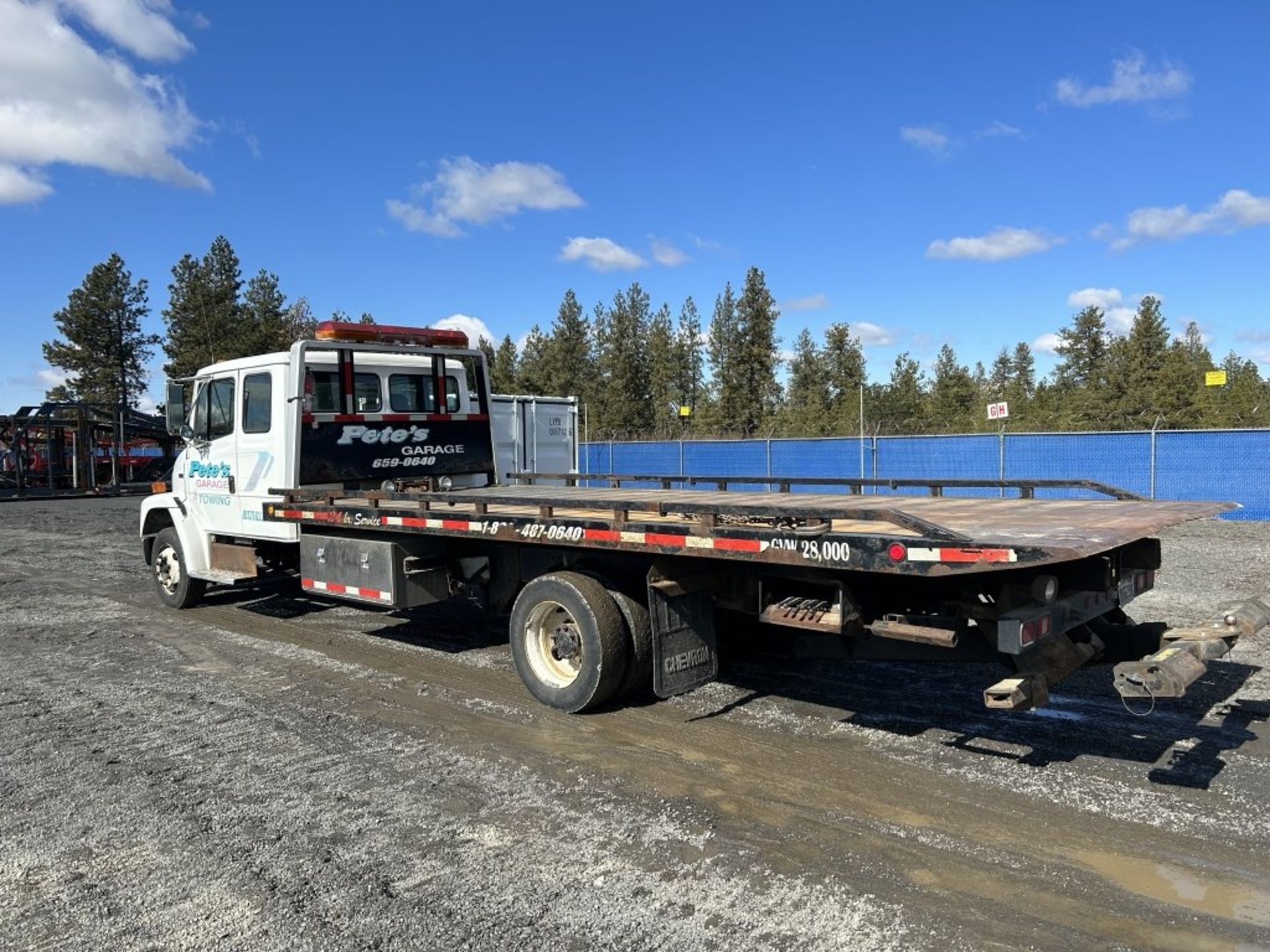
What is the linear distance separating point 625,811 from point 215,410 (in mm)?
6618

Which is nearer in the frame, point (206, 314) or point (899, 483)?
point (899, 483)

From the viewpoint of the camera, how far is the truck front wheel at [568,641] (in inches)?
228

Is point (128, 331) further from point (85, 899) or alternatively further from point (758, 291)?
point (85, 899)

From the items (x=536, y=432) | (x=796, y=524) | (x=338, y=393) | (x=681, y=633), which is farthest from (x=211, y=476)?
(x=536, y=432)

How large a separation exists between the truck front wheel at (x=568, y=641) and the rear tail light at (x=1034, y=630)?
2.52 m

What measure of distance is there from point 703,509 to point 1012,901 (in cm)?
232

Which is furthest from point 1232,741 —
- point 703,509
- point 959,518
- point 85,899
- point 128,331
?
point 128,331

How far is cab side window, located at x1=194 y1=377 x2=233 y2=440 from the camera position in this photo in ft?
29.2

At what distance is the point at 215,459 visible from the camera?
913cm

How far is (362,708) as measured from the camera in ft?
20.4

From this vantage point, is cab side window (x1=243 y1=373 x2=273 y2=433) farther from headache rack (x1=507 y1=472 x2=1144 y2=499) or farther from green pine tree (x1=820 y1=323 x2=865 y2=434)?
green pine tree (x1=820 y1=323 x2=865 y2=434)

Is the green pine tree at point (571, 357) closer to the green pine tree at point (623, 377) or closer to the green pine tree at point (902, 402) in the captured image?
the green pine tree at point (623, 377)

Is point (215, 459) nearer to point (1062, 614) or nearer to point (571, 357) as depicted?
point (1062, 614)

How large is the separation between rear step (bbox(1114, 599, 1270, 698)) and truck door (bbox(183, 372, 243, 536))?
7.70 metres
